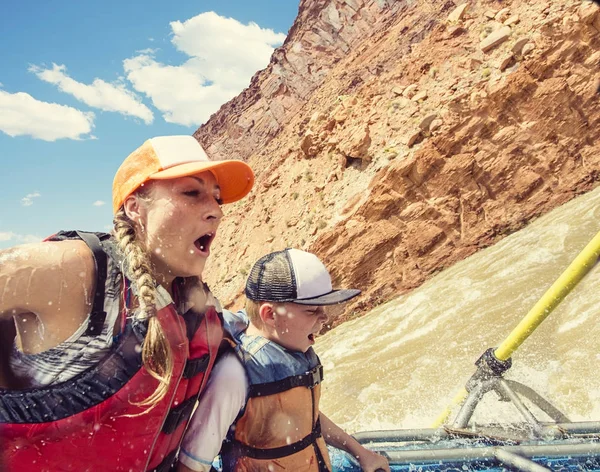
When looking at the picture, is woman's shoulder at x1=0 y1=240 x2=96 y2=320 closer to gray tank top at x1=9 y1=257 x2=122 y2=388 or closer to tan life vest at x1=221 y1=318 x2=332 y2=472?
gray tank top at x1=9 y1=257 x2=122 y2=388

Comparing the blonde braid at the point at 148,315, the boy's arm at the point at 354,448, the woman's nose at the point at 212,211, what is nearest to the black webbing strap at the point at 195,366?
the blonde braid at the point at 148,315

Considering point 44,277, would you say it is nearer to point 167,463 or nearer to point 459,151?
point 167,463

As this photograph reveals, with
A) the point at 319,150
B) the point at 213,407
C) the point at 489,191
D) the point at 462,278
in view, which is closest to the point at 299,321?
the point at 213,407

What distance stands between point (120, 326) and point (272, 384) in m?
0.68

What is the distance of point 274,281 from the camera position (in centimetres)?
179

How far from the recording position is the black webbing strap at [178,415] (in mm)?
1423

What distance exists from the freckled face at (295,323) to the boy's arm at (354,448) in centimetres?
Answer: 51

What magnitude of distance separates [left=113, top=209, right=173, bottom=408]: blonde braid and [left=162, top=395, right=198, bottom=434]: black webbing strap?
17 centimetres

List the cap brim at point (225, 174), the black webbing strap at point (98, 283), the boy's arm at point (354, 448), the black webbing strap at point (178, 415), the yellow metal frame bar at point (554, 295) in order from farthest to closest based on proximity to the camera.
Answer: the yellow metal frame bar at point (554, 295), the boy's arm at point (354, 448), the black webbing strap at point (178, 415), the cap brim at point (225, 174), the black webbing strap at point (98, 283)

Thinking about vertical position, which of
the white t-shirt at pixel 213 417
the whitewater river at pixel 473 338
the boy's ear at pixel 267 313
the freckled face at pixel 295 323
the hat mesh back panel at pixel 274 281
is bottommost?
the whitewater river at pixel 473 338

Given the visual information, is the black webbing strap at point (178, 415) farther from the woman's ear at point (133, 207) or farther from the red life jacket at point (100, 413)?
the woman's ear at point (133, 207)

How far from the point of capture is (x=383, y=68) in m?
20.9

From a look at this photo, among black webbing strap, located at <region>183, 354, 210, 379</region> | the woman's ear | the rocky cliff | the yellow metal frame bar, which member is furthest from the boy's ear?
the rocky cliff

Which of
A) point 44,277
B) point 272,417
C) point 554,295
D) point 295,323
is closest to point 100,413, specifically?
point 44,277
